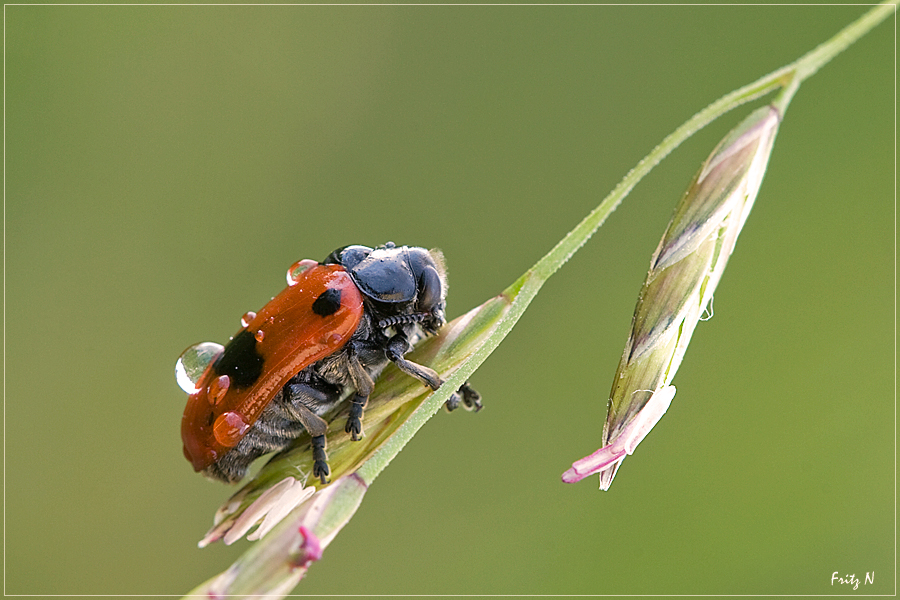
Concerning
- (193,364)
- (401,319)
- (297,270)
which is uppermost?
(297,270)

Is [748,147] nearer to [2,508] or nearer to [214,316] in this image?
[214,316]

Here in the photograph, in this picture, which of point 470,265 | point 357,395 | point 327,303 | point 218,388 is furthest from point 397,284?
point 470,265

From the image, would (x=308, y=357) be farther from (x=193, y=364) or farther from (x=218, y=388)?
(x=193, y=364)

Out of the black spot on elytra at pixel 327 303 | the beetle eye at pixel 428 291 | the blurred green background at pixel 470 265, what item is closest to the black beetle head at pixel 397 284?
the beetle eye at pixel 428 291

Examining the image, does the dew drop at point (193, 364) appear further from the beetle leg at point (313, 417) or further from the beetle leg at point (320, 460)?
the beetle leg at point (320, 460)

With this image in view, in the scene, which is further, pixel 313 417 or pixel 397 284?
pixel 397 284

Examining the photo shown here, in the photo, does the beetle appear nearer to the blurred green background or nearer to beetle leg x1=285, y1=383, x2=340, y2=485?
beetle leg x1=285, y1=383, x2=340, y2=485
